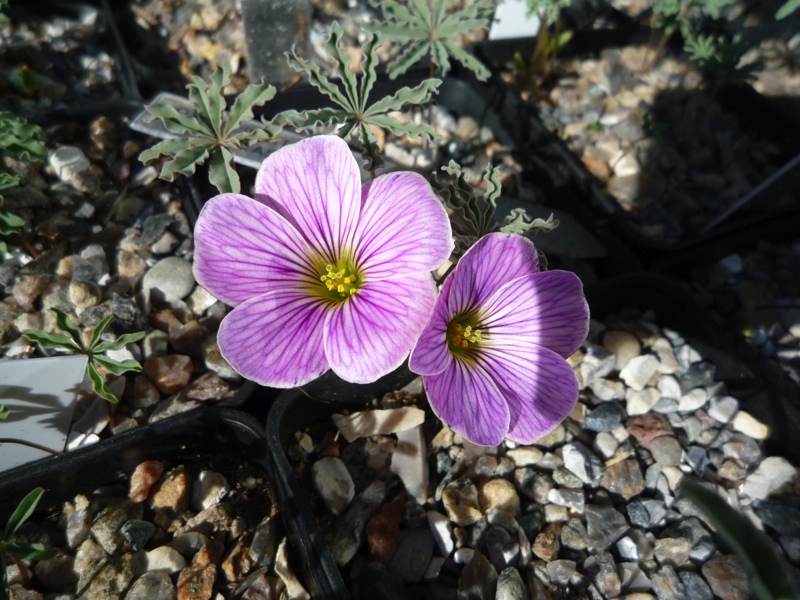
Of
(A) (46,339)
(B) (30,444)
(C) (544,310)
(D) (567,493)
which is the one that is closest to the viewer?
(C) (544,310)

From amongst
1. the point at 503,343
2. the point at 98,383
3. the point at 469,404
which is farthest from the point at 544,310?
the point at 98,383

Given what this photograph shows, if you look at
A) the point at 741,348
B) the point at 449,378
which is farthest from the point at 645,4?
the point at 449,378

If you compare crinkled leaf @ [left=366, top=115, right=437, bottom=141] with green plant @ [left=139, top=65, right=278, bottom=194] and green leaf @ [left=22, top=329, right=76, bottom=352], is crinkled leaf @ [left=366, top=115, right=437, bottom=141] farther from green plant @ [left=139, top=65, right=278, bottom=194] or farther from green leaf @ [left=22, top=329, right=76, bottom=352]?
green leaf @ [left=22, top=329, right=76, bottom=352]

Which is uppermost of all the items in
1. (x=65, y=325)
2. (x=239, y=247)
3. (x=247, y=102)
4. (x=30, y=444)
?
(x=247, y=102)

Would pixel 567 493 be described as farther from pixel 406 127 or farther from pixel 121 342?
pixel 121 342

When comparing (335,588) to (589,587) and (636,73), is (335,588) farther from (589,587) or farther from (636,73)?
(636,73)

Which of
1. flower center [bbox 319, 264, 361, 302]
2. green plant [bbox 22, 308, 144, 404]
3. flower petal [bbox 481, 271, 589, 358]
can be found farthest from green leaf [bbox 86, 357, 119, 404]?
flower petal [bbox 481, 271, 589, 358]
